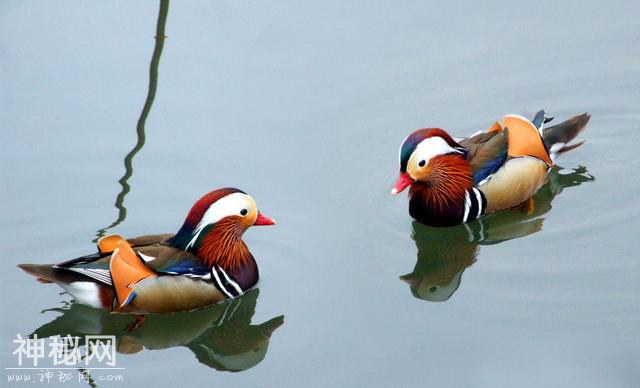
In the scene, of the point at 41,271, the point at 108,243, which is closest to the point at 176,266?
the point at 108,243

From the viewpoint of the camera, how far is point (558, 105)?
9.14 m

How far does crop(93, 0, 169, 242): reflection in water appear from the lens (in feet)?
26.8

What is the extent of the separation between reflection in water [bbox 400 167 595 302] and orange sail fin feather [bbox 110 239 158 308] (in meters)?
Result: 1.56

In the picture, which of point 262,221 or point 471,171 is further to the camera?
point 471,171

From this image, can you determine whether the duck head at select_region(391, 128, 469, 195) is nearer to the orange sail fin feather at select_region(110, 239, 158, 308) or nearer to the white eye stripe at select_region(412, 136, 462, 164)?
the white eye stripe at select_region(412, 136, 462, 164)

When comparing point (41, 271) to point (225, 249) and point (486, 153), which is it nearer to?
point (225, 249)

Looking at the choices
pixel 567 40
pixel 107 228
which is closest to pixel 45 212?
pixel 107 228

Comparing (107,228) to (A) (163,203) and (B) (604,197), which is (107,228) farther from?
(B) (604,197)

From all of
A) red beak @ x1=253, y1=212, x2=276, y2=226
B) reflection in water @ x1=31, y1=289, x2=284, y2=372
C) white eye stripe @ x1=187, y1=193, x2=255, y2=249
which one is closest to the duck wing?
red beak @ x1=253, y1=212, x2=276, y2=226

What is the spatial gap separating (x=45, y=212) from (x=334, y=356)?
2.40 meters

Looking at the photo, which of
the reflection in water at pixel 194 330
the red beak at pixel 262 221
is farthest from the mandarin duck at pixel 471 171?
the reflection in water at pixel 194 330

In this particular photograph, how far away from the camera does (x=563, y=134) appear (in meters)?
8.61

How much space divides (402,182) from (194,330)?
1.65 meters

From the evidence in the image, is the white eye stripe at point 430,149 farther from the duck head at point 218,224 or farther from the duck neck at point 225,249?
the duck neck at point 225,249
